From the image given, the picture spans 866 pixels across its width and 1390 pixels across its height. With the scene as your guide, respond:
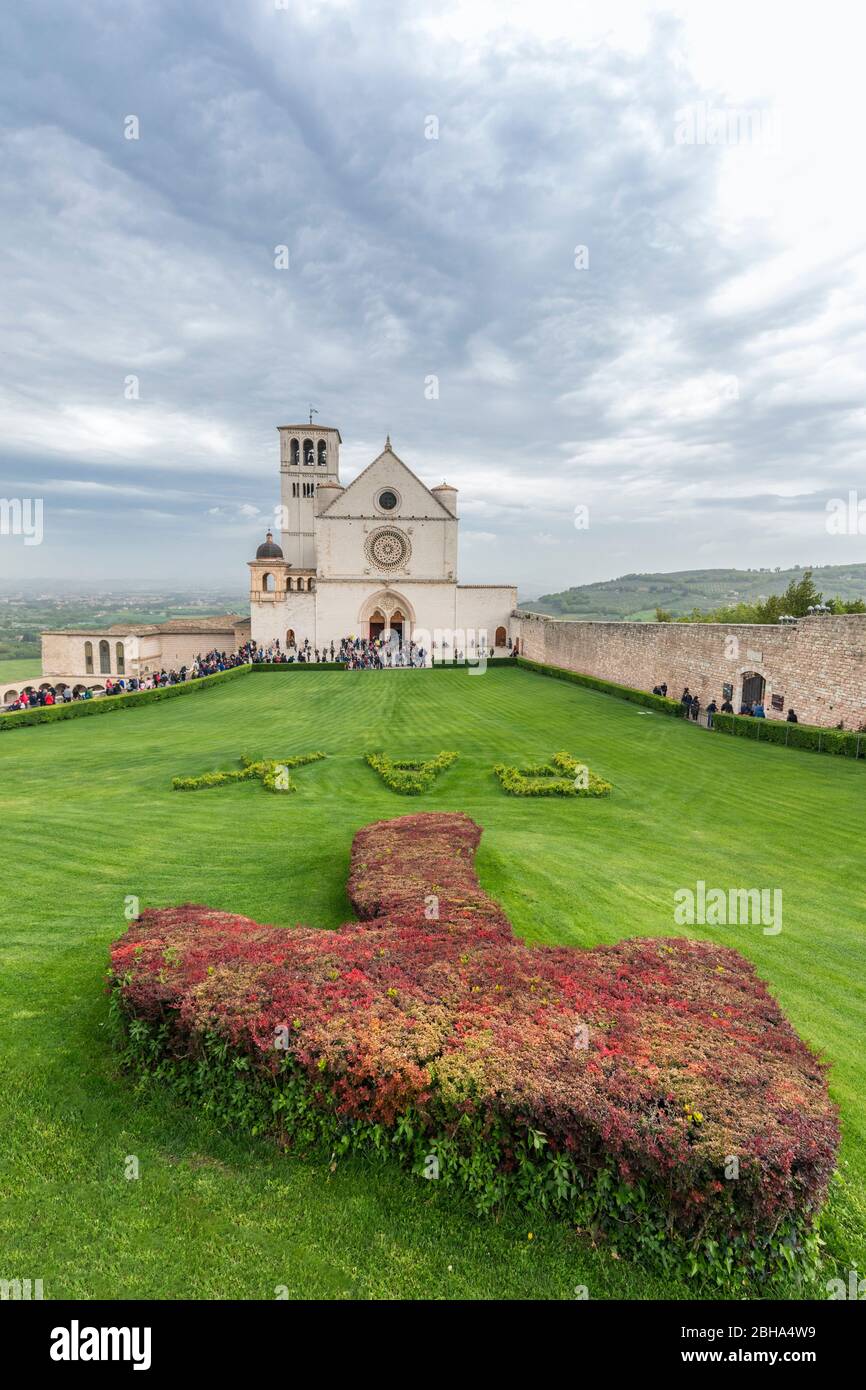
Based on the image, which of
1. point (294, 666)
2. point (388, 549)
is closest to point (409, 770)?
point (294, 666)

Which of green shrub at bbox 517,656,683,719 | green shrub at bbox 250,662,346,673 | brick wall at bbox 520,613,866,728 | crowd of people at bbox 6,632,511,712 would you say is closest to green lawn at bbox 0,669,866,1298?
brick wall at bbox 520,613,866,728

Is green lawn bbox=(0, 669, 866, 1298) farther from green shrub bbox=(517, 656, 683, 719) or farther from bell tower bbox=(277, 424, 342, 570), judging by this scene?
bell tower bbox=(277, 424, 342, 570)

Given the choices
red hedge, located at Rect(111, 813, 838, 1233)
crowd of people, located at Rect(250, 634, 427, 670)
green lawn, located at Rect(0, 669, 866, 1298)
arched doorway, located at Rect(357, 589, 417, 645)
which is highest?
arched doorway, located at Rect(357, 589, 417, 645)

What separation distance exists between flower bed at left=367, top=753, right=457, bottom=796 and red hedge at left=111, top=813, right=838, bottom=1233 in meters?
8.45

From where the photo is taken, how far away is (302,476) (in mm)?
55938

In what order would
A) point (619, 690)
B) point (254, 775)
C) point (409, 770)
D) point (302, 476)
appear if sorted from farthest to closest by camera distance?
point (302, 476), point (619, 690), point (409, 770), point (254, 775)

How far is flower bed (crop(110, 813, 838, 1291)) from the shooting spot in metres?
3.85

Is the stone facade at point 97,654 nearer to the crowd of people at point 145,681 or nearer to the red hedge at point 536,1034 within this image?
the crowd of people at point 145,681

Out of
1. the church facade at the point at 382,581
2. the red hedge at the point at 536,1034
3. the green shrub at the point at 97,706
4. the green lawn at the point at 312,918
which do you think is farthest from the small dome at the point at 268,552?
the red hedge at the point at 536,1034

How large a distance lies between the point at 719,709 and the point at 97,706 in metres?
27.2

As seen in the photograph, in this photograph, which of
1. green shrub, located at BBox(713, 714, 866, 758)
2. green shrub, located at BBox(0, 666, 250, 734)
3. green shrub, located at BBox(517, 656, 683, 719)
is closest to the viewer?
green shrub, located at BBox(713, 714, 866, 758)

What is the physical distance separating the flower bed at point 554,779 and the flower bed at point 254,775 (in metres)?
5.59

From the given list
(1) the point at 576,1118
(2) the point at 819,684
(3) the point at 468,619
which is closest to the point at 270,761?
(1) the point at 576,1118

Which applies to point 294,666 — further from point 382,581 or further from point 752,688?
point 752,688
